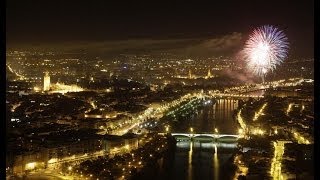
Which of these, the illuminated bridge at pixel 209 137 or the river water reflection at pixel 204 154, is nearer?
the river water reflection at pixel 204 154

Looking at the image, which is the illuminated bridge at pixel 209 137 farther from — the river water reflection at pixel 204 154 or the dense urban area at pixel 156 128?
the river water reflection at pixel 204 154

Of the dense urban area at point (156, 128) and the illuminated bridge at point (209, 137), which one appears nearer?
the dense urban area at point (156, 128)

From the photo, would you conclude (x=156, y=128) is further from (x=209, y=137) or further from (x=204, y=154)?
(x=204, y=154)

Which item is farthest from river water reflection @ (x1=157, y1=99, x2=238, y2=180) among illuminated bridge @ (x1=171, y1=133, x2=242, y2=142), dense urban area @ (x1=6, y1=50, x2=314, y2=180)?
illuminated bridge @ (x1=171, y1=133, x2=242, y2=142)

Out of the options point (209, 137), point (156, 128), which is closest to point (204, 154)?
point (209, 137)

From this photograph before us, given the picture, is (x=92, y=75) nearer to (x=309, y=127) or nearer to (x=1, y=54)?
(x=309, y=127)

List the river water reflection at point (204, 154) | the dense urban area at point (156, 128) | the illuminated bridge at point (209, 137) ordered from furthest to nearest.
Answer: the illuminated bridge at point (209, 137)
the dense urban area at point (156, 128)
the river water reflection at point (204, 154)

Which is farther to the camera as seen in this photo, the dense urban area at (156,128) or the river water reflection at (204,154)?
the dense urban area at (156,128)

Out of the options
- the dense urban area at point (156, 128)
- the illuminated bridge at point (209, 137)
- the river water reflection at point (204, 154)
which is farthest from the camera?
the illuminated bridge at point (209, 137)

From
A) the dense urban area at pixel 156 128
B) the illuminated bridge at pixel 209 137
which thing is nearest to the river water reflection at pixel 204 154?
the dense urban area at pixel 156 128
